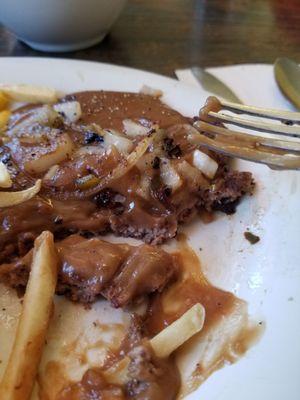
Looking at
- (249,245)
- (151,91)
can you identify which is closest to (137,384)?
(249,245)

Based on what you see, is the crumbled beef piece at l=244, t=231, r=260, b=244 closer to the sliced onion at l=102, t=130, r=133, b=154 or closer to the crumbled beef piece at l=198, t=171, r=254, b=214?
the crumbled beef piece at l=198, t=171, r=254, b=214

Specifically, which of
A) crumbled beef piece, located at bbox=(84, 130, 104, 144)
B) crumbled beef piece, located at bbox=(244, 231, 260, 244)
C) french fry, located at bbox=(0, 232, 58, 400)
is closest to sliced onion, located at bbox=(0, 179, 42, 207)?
french fry, located at bbox=(0, 232, 58, 400)

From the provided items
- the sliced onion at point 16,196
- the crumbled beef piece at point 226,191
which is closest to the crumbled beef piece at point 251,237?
the crumbled beef piece at point 226,191

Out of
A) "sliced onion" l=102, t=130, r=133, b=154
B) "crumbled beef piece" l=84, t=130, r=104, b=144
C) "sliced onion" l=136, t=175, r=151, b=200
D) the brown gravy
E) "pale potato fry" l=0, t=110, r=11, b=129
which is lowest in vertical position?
the brown gravy

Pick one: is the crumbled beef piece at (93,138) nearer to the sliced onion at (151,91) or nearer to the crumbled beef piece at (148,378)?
the sliced onion at (151,91)

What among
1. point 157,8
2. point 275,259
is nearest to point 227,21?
point 157,8

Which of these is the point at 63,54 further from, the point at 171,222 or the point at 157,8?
the point at 171,222
